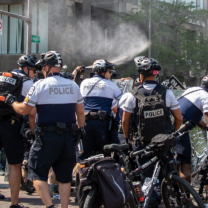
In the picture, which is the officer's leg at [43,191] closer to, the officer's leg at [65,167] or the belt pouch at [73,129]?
the officer's leg at [65,167]

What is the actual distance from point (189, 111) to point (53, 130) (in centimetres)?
204

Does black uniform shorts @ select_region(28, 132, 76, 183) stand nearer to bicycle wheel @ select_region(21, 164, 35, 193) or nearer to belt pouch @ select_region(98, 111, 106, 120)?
belt pouch @ select_region(98, 111, 106, 120)

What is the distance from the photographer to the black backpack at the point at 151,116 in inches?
172

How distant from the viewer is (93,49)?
1081 inches

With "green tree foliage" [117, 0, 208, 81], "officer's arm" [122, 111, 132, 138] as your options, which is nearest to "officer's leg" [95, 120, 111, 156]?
"officer's arm" [122, 111, 132, 138]

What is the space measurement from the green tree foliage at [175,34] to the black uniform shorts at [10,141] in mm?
22176

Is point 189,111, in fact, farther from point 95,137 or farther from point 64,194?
point 64,194

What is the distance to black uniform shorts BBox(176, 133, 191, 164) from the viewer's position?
5.38m

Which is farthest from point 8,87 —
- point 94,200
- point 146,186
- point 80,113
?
point 146,186

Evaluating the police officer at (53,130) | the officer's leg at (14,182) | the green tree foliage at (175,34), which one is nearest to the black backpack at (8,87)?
the police officer at (53,130)

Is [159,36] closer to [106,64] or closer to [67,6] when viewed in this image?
[67,6]

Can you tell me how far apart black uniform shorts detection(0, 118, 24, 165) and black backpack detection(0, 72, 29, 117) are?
0.13 m

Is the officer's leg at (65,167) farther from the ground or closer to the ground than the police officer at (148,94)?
closer to the ground

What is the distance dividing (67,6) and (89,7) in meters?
1.99
